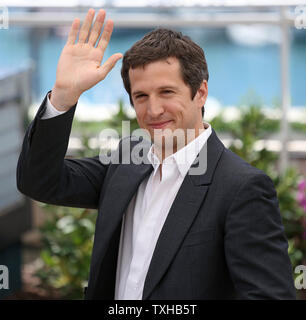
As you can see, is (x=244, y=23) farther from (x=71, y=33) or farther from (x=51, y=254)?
(x=71, y=33)

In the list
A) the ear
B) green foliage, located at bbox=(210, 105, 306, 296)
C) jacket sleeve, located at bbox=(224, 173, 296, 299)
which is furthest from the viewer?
green foliage, located at bbox=(210, 105, 306, 296)

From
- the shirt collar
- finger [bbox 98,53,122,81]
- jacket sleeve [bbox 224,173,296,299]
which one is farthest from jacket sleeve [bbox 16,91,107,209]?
jacket sleeve [bbox 224,173,296,299]

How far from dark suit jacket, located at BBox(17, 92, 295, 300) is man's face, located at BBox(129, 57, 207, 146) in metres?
0.11

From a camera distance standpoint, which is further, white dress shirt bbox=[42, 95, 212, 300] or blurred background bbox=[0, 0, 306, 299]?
blurred background bbox=[0, 0, 306, 299]

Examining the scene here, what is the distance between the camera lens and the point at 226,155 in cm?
155

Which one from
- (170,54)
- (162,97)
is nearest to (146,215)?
(162,97)

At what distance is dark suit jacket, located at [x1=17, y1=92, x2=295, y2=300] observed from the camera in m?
1.37

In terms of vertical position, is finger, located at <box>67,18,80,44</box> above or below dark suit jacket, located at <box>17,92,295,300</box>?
above

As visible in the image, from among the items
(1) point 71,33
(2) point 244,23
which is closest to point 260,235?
(1) point 71,33

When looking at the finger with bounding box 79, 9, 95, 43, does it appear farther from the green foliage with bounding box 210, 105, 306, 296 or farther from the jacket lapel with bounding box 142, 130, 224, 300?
the green foliage with bounding box 210, 105, 306, 296

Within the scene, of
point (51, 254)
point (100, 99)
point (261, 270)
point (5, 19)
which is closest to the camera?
point (261, 270)

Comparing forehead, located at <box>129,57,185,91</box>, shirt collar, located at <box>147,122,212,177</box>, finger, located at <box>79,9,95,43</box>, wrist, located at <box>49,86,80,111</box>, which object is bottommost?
shirt collar, located at <box>147,122,212,177</box>

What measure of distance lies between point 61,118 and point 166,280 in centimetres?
47

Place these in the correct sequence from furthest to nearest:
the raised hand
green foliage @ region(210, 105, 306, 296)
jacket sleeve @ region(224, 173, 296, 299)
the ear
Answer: green foliage @ region(210, 105, 306, 296)
the ear
the raised hand
jacket sleeve @ region(224, 173, 296, 299)
